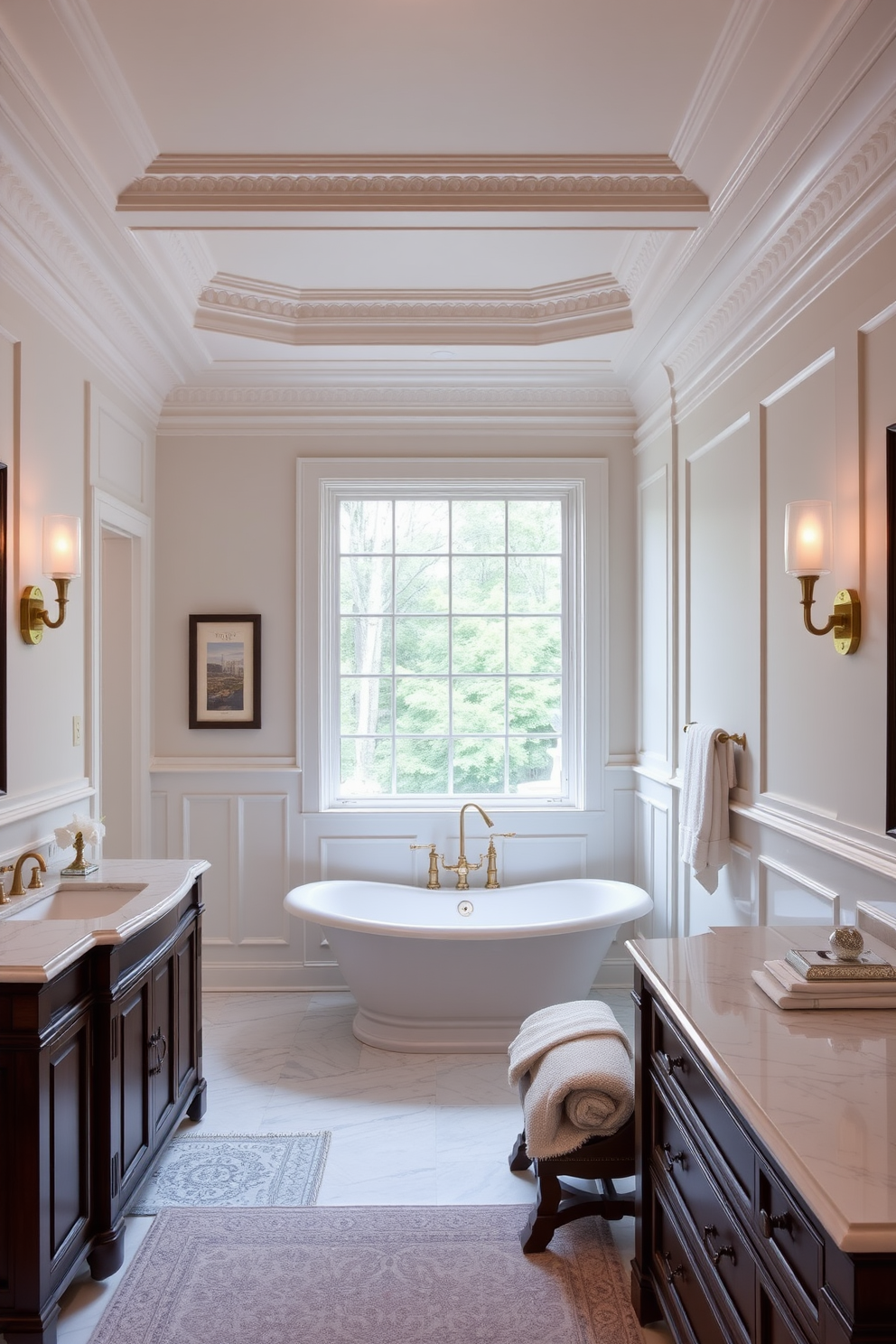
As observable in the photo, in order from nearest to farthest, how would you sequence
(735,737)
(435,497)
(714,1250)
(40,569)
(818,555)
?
(714,1250), (818,555), (40,569), (735,737), (435,497)

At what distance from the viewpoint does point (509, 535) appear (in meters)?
4.38

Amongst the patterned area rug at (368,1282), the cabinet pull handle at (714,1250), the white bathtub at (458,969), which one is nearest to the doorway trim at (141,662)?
the white bathtub at (458,969)

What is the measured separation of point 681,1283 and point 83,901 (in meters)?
1.77

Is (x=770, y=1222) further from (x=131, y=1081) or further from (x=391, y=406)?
(x=391, y=406)

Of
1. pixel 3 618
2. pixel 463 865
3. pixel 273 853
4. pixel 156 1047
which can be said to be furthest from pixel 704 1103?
pixel 273 853

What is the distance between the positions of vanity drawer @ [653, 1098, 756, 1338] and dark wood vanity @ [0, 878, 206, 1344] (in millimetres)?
1244

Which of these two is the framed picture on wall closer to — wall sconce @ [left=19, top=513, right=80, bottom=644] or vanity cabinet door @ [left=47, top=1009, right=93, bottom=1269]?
Result: wall sconce @ [left=19, top=513, right=80, bottom=644]

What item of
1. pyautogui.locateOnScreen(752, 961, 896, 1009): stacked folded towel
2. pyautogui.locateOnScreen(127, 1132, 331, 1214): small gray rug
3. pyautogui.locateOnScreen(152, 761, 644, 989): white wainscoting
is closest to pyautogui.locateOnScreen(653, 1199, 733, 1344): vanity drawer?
pyautogui.locateOnScreen(752, 961, 896, 1009): stacked folded towel

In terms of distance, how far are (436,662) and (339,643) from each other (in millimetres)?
465

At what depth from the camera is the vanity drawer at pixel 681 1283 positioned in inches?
59.9

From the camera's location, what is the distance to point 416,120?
225cm

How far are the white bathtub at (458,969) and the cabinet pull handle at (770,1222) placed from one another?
2.06 meters

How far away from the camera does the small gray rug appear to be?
8.19 ft

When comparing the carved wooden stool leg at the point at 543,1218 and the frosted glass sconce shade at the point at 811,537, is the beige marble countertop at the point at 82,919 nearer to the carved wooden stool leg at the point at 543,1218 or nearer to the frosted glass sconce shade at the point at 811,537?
the carved wooden stool leg at the point at 543,1218
